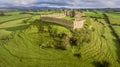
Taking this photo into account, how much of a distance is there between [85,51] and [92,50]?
3.17 m

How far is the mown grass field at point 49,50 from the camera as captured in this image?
62656 mm

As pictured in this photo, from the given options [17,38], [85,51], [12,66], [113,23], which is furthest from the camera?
[113,23]

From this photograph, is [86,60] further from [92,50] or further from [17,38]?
[17,38]

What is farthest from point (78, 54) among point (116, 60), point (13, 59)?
point (13, 59)

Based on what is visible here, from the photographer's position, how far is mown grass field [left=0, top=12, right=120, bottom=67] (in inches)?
2467

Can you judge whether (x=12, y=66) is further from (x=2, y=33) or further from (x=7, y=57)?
(x=2, y=33)

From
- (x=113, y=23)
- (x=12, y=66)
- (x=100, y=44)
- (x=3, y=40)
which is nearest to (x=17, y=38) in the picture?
(x=3, y=40)

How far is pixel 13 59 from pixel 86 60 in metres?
20.9

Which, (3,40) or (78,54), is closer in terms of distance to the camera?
(78,54)

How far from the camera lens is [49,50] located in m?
67.9

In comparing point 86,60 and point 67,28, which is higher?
point 67,28

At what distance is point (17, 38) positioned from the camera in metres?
74.9

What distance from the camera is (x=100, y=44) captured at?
78250mm

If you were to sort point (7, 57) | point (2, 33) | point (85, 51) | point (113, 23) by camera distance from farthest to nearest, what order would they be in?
point (113, 23) → point (2, 33) → point (85, 51) → point (7, 57)
